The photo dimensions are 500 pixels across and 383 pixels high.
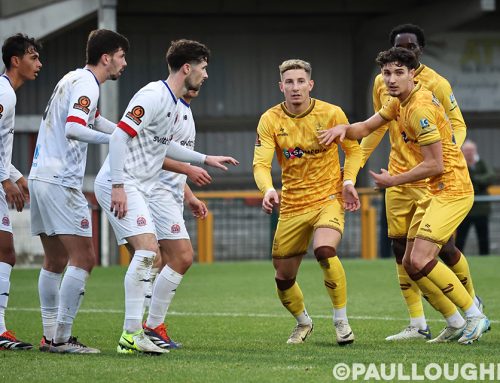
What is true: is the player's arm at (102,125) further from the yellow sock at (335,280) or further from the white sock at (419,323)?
the white sock at (419,323)

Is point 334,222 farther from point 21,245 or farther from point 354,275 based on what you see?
point 21,245

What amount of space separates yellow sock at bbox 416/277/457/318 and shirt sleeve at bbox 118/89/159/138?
7.76ft

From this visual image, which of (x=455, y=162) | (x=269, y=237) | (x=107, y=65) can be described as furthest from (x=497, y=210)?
(x=107, y=65)

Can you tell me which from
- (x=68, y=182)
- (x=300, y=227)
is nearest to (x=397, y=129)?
(x=300, y=227)

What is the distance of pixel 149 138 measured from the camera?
7.89 meters

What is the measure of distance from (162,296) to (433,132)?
2355 millimetres

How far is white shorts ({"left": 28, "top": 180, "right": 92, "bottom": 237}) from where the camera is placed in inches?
310

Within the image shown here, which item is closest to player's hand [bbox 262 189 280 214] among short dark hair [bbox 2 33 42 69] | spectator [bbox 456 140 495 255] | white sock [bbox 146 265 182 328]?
white sock [bbox 146 265 182 328]

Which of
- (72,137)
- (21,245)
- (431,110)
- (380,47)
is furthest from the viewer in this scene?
(380,47)

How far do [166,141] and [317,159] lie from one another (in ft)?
4.26

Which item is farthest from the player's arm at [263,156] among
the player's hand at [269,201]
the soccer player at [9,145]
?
the soccer player at [9,145]

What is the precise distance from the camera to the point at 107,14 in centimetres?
2200

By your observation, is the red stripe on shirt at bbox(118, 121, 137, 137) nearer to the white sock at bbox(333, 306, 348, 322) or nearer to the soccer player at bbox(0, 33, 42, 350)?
the soccer player at bbox(0, 33, 42, 350)

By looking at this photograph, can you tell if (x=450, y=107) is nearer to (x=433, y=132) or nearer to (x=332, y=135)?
(x=433, y=132)
